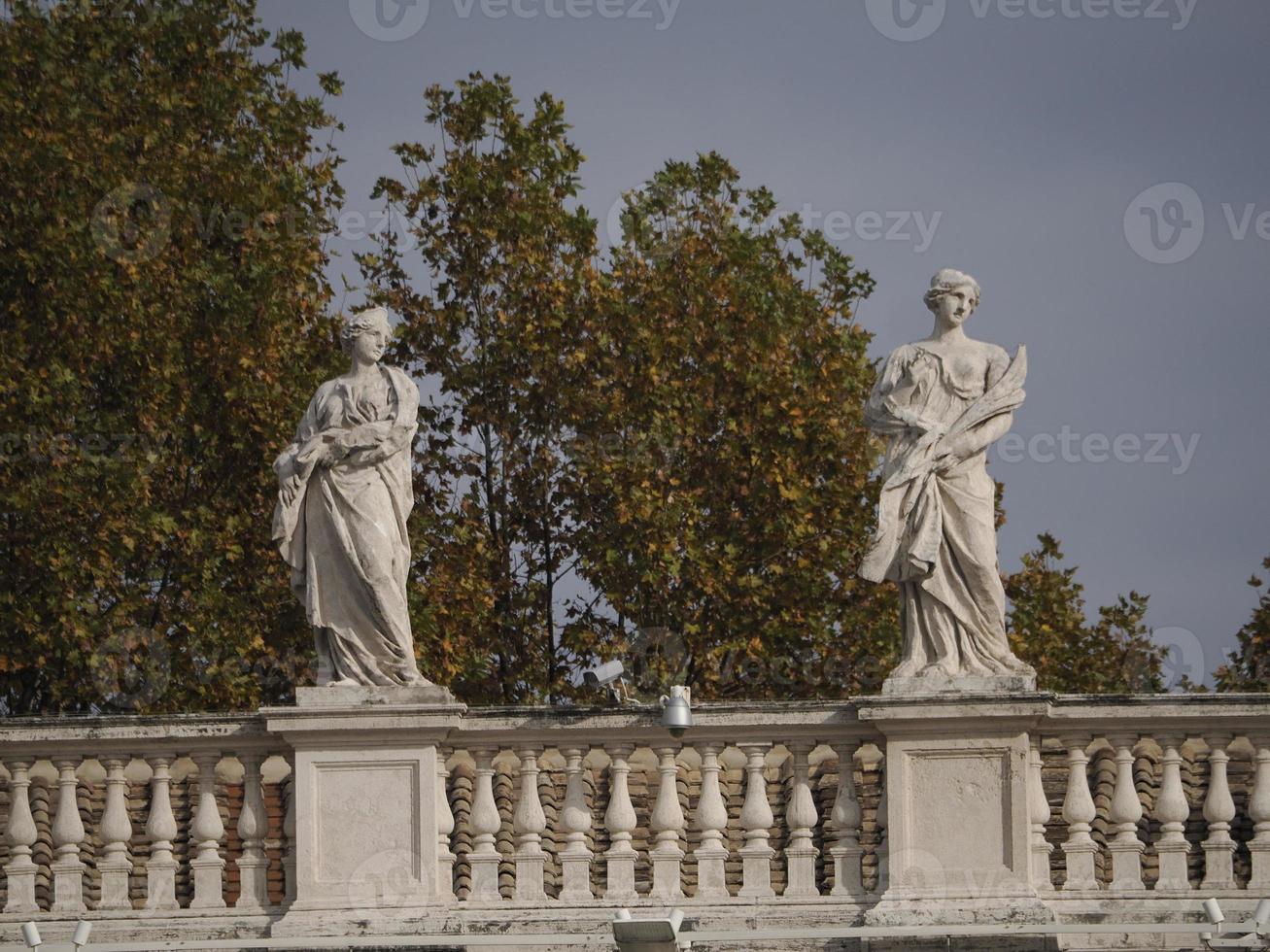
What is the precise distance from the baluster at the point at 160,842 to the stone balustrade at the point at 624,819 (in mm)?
11

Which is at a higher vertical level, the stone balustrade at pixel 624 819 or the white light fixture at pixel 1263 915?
the stone balustrade at pixel 624 819

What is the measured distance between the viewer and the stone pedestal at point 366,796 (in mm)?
15859

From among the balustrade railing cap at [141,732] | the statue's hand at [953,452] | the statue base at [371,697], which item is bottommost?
the balustrade railing cap at [141,732]

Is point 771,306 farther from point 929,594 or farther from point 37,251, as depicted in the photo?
point 929,594

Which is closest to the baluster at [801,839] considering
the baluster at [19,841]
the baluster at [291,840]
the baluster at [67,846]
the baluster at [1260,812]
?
the baluster at [1260,812]

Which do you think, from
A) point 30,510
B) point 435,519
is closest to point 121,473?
point 30,510

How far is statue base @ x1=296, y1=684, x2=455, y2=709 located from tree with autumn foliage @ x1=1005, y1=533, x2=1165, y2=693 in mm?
15763

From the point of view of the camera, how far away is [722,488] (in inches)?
1166

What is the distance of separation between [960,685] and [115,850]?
4.75m

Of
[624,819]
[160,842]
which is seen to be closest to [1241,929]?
[624,819]

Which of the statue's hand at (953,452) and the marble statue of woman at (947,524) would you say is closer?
the marble statue of woman at (947,524)

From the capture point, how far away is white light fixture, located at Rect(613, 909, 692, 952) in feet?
45.9

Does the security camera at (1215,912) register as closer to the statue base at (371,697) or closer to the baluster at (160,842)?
the statue base at (371,697)

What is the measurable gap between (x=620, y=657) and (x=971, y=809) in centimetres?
1265
